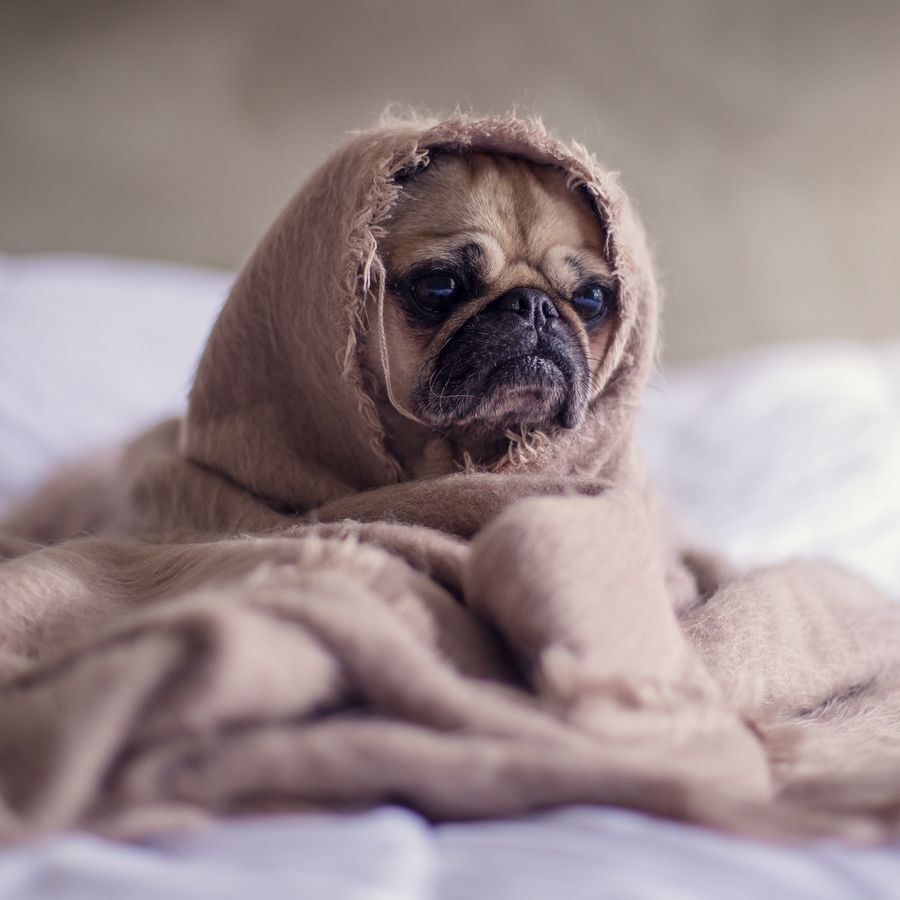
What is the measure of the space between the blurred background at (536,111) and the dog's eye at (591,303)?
1.42m

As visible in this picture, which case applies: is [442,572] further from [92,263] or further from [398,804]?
[92,263]

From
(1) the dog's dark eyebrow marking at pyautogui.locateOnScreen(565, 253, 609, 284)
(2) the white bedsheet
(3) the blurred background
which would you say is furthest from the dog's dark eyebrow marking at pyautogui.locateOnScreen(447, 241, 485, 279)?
(3) the blurred background

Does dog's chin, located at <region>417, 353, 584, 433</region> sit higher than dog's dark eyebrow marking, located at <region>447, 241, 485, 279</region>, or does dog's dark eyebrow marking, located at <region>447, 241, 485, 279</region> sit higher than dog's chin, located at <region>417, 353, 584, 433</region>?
dog's dark eyebrow marking, located at <region>447, 241, 485, 279</region>

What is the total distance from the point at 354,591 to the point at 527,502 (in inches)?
6.1

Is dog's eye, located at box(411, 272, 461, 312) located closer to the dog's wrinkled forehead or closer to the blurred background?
the dog's wrinkled forehead

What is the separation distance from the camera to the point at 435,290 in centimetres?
109

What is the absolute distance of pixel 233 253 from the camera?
246 centimetres

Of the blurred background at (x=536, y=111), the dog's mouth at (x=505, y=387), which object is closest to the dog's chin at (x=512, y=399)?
the dog's mouth at (x=505, y=387)

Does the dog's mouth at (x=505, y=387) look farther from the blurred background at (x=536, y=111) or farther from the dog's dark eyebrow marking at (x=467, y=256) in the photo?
the blurred background at (x=536, y=111)

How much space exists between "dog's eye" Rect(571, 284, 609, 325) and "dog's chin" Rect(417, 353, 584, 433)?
0.11 metres

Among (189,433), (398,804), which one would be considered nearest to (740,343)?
(189,433)

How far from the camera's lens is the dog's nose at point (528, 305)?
107 centimetres

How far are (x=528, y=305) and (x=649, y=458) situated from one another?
0.97 meters

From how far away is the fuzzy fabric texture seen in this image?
58 cm
